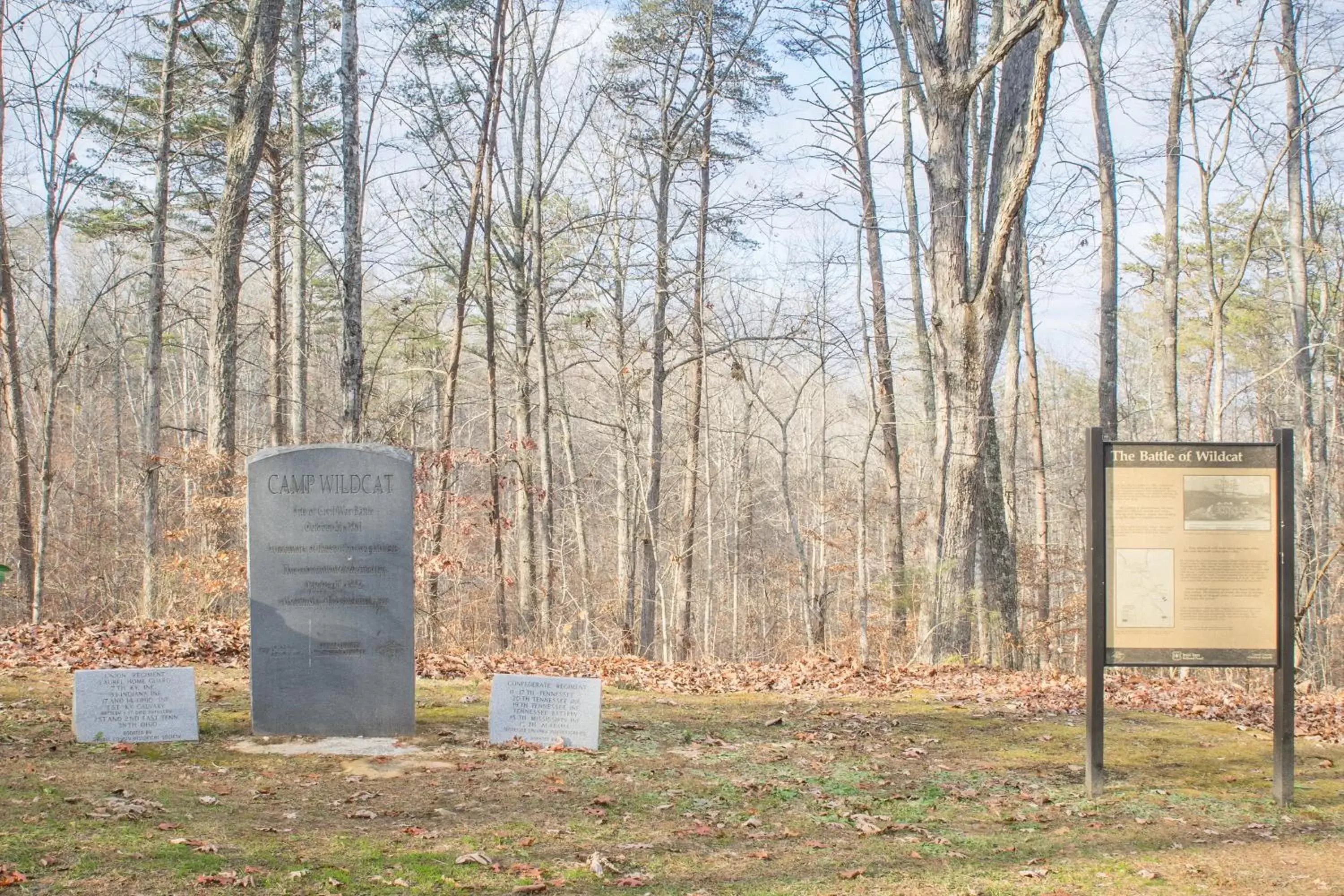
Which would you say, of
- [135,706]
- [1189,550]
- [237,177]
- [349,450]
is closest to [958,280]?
[1189,550]

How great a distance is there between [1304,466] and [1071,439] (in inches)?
499

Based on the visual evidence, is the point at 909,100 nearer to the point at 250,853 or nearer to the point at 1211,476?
the point at 1211,476

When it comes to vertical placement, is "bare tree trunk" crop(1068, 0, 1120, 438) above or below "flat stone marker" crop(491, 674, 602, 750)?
above

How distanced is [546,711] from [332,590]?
5.27 ft

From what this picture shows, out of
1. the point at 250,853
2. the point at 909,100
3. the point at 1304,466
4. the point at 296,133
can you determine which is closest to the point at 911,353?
the point at 909,100

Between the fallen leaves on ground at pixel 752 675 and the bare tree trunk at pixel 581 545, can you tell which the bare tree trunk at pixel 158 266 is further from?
the bare tree trunk at pixel 581 545

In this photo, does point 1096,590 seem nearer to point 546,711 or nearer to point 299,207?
point 546,711

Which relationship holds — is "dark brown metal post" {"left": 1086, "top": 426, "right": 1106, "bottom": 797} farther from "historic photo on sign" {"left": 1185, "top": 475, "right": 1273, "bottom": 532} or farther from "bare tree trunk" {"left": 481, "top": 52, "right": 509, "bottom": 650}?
"bare tree trunk" {"left": 481, "top": 52, "right": 509, "bottom": 650}

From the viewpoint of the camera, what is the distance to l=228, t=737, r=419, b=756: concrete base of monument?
609 centimetres

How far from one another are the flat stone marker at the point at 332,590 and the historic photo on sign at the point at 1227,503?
477cm

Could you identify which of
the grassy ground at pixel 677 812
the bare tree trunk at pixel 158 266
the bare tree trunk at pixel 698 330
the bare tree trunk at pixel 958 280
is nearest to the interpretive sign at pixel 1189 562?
the grassy ground at pixel 677 812

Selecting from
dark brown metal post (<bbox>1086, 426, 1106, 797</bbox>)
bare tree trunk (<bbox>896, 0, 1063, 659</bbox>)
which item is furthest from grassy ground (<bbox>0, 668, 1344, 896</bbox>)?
bare tree trunk (<bbox>896, 0, 1063, 659</bbox>)

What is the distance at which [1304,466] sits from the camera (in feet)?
84.8

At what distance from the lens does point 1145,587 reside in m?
5.71
